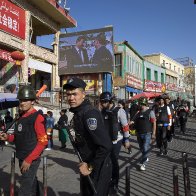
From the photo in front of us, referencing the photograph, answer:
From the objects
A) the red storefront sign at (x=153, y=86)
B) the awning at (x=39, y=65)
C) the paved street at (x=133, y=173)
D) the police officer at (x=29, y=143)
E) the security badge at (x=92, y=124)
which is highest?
the awning at (x=39, y=65)

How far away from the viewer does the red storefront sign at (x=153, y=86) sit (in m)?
38.4

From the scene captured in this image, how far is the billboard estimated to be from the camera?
1024 inches

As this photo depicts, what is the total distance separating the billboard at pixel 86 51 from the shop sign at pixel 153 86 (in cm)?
1256

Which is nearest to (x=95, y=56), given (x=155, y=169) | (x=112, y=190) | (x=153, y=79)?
(x=153, y=79)

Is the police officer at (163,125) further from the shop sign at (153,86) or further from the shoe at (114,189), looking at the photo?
the shop sign at (153,86)

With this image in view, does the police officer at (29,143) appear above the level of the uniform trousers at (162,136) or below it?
above

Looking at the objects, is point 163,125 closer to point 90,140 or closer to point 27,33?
point 90,140

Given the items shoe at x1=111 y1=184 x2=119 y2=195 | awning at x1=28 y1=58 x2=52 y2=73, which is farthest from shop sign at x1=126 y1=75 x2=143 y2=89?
shoe at x1=111 y1=184 x2=119 y2=195

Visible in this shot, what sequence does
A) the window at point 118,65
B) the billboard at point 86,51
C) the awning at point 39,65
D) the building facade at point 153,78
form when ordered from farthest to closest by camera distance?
the building facade at point 153,78 → the window at point 118,65 → the billboard at point 86,51 → the awning at point 39,65

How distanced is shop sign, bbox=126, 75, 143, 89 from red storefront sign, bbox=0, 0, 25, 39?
13087 mm

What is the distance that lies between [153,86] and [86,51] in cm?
1564

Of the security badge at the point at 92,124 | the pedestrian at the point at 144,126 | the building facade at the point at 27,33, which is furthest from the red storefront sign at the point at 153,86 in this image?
the security badge at the point at 92,124

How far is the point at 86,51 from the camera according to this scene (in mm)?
→ 27172

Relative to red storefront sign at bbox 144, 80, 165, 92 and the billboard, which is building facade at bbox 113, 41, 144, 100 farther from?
red storefront sign at bbox 144, 80, 165, 92
